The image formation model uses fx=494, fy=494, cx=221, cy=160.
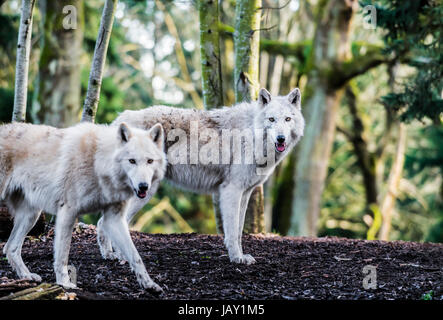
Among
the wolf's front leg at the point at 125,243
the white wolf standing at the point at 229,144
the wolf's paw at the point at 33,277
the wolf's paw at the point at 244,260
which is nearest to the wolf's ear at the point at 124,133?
the wolf's front leg at the point at 125,243

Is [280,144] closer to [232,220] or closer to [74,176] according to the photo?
[232,220]

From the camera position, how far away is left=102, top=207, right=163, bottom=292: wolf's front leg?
485 cm

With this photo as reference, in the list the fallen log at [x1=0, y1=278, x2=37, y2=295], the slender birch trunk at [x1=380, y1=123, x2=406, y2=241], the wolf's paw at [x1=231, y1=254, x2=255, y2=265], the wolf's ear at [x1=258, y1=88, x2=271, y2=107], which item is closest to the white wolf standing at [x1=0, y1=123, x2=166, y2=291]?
the fallen log at [x1=0, y1=278, x2=37, y2=295]

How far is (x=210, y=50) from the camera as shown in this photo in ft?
28.5

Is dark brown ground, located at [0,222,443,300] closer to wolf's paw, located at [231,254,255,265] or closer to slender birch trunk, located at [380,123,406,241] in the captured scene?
wolf's paw, located at [231,254,255,265]

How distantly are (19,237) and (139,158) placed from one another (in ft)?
5.83

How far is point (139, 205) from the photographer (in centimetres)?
717

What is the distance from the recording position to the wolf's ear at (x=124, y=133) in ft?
15.9

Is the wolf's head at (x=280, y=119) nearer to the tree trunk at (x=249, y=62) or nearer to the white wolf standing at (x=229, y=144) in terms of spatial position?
the white wolf standing at (x=229, y=144)

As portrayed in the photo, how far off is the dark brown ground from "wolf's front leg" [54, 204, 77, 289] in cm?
21

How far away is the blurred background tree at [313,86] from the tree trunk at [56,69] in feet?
0.08

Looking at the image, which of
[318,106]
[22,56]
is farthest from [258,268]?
[318,106]
